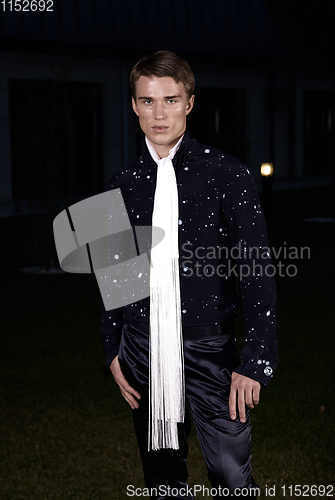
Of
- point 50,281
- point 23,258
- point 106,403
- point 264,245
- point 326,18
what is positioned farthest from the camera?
point 326,18

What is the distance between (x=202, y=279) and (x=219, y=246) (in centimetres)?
13

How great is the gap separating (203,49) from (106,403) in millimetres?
14058

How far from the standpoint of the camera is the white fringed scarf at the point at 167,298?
2609mm

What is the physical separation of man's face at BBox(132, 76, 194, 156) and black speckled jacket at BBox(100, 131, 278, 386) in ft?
Answer: 0.26

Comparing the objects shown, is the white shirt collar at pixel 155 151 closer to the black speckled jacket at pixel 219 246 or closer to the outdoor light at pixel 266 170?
the black speckled jacket at pixel 219 246

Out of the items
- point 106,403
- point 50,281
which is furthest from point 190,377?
point 50,281

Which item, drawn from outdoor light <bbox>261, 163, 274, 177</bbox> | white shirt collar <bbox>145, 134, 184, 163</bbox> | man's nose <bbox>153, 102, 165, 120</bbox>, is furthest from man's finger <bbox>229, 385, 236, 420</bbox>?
outdoor light <bbox>261, 163, 274, 177</bbox>

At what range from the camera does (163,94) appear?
8.44 feet

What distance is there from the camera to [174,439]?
2.69 metres

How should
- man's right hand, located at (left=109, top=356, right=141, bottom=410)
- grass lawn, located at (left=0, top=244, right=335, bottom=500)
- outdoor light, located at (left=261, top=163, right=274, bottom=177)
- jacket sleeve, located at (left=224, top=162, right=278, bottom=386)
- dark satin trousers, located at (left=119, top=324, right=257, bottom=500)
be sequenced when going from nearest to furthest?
jacket sleeve, located at (left=224, top=162, right=278, bottom=386)
dark satin trousers, located at (left=119, top=324, right=257, bottom=500)
man's right hand, located at (left=109, top=356, right=141, bottom=410)
grass lawn, located at (left=0, top=244, right=335, bottom=500)
outdoor light, located at (left=261, top=163, right=274, bottom=177)

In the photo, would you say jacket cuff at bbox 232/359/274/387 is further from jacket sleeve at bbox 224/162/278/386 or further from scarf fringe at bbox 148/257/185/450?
scarf fringe at bbox 148/257/185/450

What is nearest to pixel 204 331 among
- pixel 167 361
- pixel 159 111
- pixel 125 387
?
pixel 167 361

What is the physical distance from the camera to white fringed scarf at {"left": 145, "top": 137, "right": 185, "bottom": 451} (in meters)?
2.61

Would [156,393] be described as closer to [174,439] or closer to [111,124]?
[174,439]
